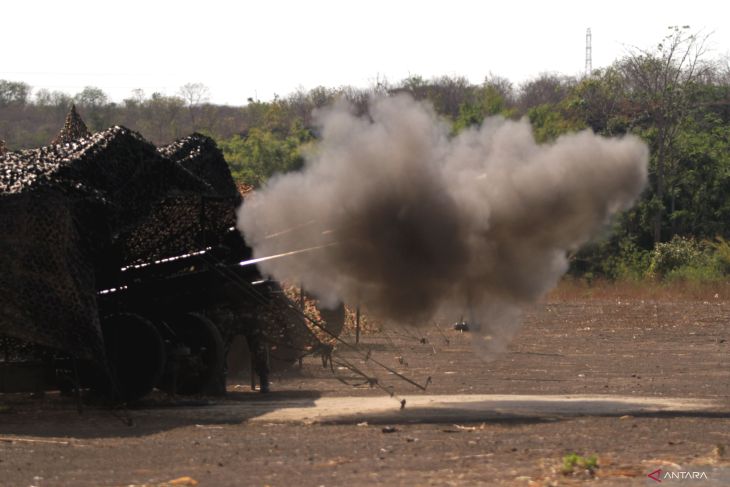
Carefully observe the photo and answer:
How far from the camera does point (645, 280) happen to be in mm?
46375

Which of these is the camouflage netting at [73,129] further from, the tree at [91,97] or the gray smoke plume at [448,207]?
the tree at [91,97]

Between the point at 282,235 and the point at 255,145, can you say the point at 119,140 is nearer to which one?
the point at 282,235

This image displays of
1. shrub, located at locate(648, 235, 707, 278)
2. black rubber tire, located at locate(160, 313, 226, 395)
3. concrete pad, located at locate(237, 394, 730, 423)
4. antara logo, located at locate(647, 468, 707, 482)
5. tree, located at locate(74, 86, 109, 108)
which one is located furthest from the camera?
tree, located at locate(74, 86, 109, 108)

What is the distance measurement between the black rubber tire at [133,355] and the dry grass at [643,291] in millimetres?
25380

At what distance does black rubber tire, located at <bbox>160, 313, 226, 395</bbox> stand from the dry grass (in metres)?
24.0

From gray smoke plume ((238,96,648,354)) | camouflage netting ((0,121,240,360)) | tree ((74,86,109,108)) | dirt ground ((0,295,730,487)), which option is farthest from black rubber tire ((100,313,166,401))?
tree ((74,86,109,108))

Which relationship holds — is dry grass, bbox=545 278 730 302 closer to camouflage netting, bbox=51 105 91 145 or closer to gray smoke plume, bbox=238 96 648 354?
→ camouflage netting, bbox=51 105 91 145

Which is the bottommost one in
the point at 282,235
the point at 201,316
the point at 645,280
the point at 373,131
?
the point at 645,280

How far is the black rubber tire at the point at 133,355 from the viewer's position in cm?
1725

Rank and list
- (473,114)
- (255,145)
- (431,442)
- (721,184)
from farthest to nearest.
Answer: (255,145) < (473,114) < (721,184) < (431,442)

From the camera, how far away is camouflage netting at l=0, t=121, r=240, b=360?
15656 millimetres

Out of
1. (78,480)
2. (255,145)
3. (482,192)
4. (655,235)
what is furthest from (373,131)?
(255,145)

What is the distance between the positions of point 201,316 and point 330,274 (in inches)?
100

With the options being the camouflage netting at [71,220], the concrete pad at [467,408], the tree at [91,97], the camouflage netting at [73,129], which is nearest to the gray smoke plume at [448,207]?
the concrete pad at [467,408]
